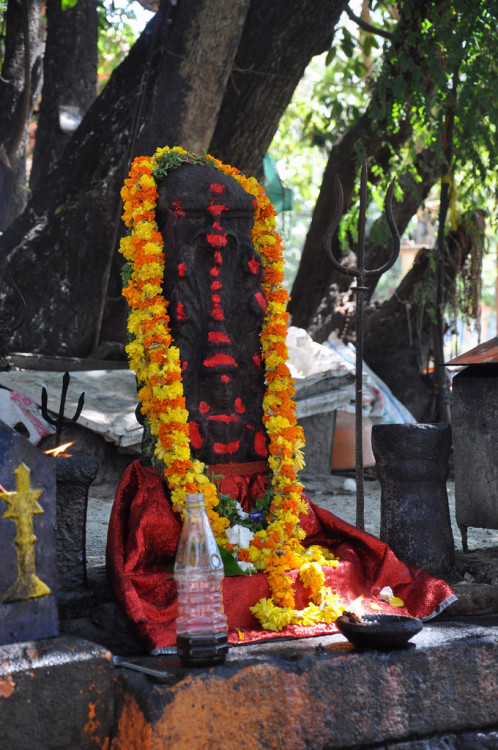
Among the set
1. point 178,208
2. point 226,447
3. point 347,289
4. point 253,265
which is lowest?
point 226,447

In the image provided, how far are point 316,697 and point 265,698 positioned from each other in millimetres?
207

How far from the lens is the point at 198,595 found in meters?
3.46

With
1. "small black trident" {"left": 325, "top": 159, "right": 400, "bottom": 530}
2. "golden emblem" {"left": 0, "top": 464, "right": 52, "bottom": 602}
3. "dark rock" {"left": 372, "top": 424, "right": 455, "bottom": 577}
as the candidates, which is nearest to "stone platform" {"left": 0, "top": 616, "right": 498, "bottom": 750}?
"golden emblem" {"left": 0, "top": 464, "right": 52, "bottom": 602}

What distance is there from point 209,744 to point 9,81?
352 inches

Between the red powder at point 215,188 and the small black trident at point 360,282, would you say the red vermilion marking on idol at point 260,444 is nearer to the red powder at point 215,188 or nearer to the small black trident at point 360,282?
the small black trident at point 360,282

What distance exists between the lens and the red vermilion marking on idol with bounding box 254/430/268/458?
4.66m

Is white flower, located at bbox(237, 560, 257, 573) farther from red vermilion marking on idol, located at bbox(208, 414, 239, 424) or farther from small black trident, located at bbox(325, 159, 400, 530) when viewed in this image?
small black trident, located at bbox(325, 159, 400, 530)

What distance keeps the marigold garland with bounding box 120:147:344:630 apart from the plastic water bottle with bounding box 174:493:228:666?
564 mm

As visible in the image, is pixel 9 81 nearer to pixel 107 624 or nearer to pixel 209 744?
pixel 107 624

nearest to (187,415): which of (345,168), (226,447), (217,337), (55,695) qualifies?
(226,447)

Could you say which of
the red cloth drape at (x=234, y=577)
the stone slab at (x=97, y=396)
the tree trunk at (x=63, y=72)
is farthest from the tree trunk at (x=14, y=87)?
the red cloth drape at (x=234, y=577)

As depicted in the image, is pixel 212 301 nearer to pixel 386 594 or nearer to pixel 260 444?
pixel 260 444

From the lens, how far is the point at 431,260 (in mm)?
9430

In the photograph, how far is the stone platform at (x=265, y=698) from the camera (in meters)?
3.07
